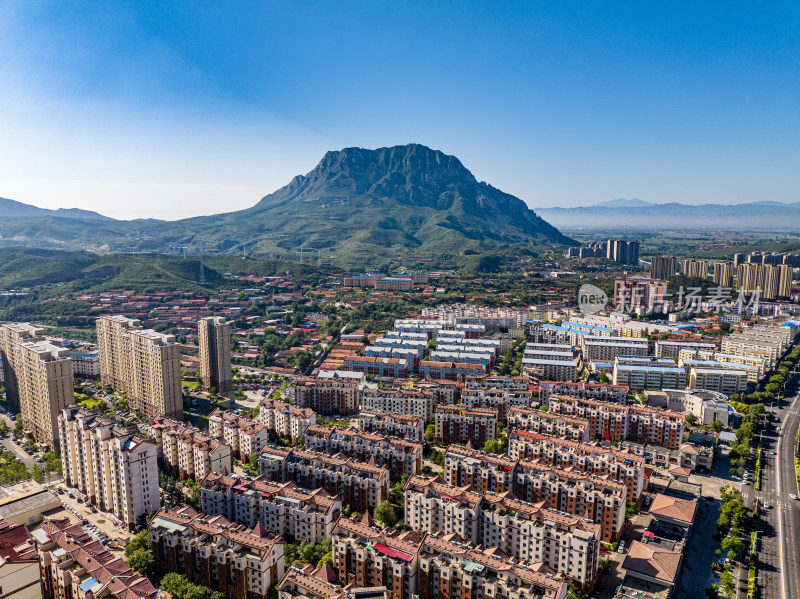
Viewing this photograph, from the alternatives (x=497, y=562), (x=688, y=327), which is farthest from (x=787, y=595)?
(x=688, y=327)

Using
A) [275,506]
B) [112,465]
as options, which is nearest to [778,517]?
[275,506]

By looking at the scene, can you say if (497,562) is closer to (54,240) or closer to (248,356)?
(248,356)

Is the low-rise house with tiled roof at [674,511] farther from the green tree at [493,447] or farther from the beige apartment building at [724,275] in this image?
the beige apartment building at [724,275]

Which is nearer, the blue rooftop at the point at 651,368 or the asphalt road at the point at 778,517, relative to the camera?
the asphalt road at the point at 778,517

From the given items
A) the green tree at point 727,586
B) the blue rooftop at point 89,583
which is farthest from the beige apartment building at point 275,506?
the green tree at point 727,586

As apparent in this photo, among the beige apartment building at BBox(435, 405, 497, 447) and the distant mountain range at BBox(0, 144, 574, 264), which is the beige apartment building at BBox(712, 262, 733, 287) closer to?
the distant mountain range at BBox(0, 144, 574, 264)

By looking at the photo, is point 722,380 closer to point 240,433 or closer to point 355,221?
point 240,433
